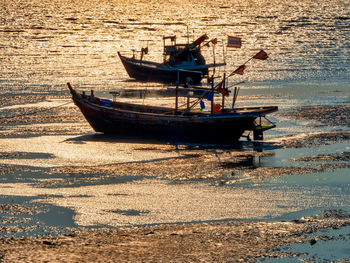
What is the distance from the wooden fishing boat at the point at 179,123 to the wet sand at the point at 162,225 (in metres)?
0.86

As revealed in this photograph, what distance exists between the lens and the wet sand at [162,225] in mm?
14750

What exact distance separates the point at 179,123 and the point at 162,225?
1067 centimetres

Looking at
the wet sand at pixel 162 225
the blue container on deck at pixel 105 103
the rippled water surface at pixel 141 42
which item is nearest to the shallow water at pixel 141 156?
the wet sand at pixel 162 225

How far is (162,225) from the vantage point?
16625 millimetres

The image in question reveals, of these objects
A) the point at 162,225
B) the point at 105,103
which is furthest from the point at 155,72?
the point at 162,225

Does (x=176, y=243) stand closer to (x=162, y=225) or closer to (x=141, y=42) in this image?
(x=162, y=225)

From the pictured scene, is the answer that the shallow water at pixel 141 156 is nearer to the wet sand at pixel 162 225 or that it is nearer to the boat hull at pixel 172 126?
the wet sand at pixel 162 225

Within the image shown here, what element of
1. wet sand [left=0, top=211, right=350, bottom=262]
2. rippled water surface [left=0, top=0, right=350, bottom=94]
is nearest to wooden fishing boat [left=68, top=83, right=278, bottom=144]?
wet sand [left=0, top=211, right=350, bottom=262]

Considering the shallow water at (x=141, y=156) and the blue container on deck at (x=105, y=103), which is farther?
the blue container on deck at (x=105, y=103)

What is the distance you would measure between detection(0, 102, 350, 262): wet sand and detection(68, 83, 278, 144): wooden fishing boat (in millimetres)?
856

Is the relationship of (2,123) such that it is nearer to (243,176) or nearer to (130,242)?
(243,176)

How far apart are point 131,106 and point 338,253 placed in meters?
16.3

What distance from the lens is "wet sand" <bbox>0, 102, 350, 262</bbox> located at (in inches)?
581

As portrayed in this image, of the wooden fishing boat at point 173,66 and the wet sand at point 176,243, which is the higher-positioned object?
the wooden fishing boat at point 173,66
